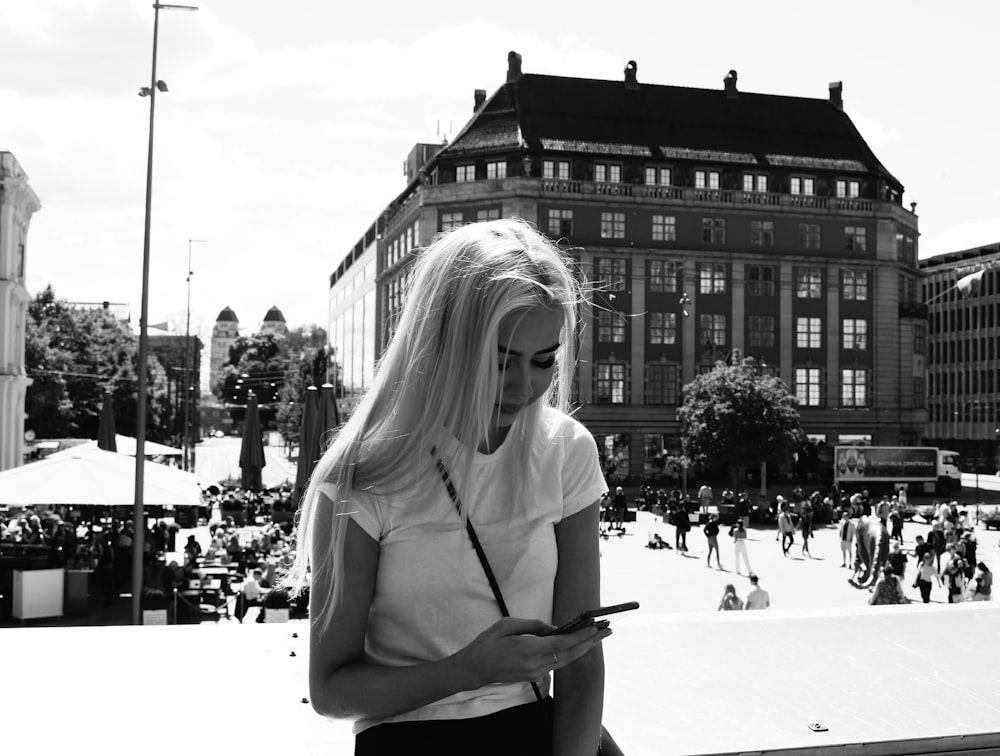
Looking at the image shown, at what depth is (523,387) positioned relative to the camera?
77.9 inches

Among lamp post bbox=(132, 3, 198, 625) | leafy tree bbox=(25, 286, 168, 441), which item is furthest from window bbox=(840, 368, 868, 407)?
lamp post bbox=(132, 3, 198, 625)

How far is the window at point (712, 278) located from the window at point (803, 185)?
8.30 meters

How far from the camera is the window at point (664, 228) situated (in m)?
71.5

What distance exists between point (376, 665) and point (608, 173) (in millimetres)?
71440

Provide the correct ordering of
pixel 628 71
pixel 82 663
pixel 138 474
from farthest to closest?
pixel 628 71, pixel 138 474, pixel 82 663

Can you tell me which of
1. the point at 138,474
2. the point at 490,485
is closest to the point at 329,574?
the point at 490,485

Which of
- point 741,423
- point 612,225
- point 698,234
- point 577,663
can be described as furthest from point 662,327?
point 577,663

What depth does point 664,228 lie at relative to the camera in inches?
2820

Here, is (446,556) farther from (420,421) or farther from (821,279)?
(821,279)

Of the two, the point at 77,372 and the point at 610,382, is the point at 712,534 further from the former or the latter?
the point at 77,372

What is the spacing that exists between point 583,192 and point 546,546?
6971cm

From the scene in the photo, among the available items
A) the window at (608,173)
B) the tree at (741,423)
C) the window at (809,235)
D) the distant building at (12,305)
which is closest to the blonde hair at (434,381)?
the tree at (741,423)

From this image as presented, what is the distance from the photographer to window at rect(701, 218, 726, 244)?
237ft

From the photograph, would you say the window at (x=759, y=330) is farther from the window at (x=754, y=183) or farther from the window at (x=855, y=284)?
the window at (x=754, y=183)
